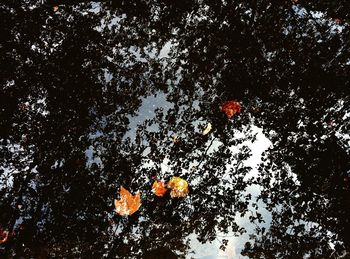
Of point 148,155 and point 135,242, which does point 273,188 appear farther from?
point 135,242

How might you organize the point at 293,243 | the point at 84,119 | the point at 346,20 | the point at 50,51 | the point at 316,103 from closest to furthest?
the point at 346,20
the point at 50,51
the point at 316,103
the point at 84,119
the point at 293,243

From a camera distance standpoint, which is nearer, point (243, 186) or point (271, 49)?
point (271, 49)

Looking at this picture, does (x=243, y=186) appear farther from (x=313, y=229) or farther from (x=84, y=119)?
(x=84, y=119)

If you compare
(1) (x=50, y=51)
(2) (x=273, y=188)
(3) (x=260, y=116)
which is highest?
(1) (x=50, y=51)

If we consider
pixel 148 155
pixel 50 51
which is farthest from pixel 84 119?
pixel 148 155

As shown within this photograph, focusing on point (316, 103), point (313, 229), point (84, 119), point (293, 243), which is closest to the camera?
point (316, 103)

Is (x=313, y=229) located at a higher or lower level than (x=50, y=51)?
lower

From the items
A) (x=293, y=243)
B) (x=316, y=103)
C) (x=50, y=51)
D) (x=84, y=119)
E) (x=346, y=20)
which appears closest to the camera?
(x=346, y=20)

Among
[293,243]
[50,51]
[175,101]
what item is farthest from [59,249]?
[293,243]

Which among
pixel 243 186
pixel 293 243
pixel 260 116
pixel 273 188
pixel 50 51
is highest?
pixel 50 51
